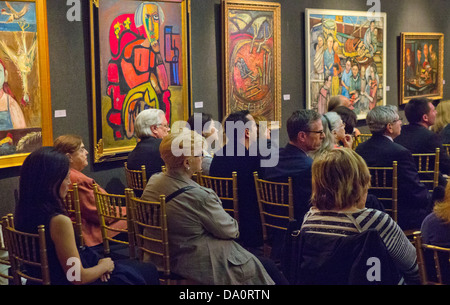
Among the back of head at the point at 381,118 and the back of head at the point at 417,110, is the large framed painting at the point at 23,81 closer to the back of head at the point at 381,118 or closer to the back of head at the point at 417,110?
the back of head at the point at 381,118

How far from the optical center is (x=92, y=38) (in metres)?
5.98

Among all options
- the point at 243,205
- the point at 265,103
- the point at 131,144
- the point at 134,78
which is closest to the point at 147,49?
the point at 134,78

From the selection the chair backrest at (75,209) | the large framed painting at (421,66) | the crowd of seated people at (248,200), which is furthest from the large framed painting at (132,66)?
the large framed painting at (421,66)

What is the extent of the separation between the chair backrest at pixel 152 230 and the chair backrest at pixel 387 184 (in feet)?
A: 5.97

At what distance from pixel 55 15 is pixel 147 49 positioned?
117cm

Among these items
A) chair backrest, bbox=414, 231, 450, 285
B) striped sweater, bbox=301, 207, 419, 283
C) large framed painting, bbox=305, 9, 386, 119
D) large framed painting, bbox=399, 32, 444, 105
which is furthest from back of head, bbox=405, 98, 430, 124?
large framed painting, bbox=399, 32, 444, 105

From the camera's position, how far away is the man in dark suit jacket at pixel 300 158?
400cm

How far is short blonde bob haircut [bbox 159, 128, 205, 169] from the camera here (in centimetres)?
332

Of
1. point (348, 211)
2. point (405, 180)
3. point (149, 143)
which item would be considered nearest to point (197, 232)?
point (348, 211)

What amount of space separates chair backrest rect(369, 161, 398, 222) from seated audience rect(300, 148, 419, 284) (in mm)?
1793

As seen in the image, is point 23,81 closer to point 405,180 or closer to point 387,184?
point 387,184

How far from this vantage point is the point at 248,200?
4410 millimetres

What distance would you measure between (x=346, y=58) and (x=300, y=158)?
5.60 metres
